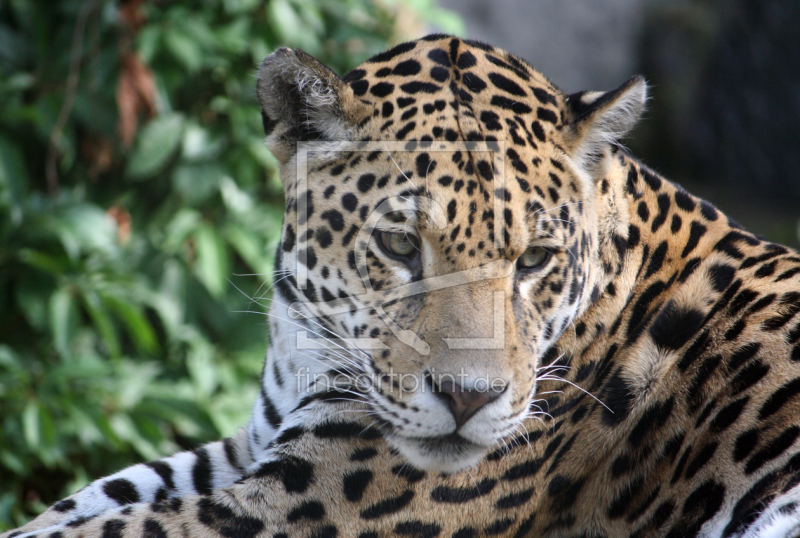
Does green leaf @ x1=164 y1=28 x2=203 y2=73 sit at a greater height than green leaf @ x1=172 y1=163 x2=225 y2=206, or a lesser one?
greater

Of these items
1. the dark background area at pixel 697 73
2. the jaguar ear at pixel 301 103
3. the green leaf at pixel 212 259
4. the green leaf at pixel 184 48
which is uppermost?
the dark background area at pixel 697 73

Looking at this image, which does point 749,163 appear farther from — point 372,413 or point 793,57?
point 372,413

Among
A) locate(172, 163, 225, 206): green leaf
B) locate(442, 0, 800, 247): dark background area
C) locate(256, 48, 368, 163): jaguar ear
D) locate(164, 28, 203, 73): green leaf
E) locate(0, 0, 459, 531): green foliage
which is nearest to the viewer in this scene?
locate(256, 48, 368, 163): jaguar ear

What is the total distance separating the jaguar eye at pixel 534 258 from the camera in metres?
2.95

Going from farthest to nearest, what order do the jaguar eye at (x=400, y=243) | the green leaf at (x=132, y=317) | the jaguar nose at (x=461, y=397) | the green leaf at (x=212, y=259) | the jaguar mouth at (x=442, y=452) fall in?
the green leaf at (x=212, y=259), the green leaf at (x=132, y=317), the jaguar eye at (x=400, y=243), the jaguar mouth at (x=442, y=452), the jaguar nose at (x=461, y=397)

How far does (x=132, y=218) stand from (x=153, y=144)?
2.13 ft

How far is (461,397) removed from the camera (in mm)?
2545

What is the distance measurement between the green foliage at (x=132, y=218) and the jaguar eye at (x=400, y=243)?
251cm

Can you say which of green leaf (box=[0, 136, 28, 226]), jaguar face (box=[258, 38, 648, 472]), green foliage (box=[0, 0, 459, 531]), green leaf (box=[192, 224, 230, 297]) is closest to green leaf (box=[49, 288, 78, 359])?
green foliage (box=[0, 0, 459, 531])

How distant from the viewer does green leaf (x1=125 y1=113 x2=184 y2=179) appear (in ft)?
19.2

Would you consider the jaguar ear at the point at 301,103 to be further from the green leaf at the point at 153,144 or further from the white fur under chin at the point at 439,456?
the green leaf at the point at 153,144

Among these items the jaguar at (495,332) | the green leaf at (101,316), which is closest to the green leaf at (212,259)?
the green leaf at (101,316)

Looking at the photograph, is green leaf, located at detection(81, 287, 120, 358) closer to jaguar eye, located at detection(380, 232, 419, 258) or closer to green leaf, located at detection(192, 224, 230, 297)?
green leaf, located at detection(192, 224, 230, 297)

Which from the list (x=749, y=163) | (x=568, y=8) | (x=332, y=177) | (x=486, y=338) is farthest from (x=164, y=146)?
(x=749, y=163)
